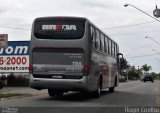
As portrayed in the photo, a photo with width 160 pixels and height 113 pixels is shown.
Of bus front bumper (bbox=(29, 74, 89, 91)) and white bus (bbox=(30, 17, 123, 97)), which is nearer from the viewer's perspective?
bus front bumper (bbox=(29, 74, 89, 91))

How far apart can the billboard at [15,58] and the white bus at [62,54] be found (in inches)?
1101

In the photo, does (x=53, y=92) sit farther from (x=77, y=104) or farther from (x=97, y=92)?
(x=77, y=104)

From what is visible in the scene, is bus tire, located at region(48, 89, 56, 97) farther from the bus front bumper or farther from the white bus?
the bus front bumper

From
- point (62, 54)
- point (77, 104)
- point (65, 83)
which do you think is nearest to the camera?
point (77, 104)

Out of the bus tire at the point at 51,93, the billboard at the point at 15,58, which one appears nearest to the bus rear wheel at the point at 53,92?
the bus tire at the point at 51,93

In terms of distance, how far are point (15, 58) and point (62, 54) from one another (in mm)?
29316

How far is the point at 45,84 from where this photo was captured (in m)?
19.6

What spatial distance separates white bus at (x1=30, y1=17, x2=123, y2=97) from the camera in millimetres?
19562

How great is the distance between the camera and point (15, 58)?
48344mm

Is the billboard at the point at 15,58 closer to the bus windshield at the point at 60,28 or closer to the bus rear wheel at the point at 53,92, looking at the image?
the bus rear wheel at the point at 53,92

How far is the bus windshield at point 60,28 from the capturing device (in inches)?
782

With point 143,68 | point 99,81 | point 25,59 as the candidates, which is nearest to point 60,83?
point 99,81

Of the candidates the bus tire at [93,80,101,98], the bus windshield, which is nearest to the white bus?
the bus windshield

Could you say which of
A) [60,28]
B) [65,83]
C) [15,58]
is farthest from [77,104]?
[15,58]
